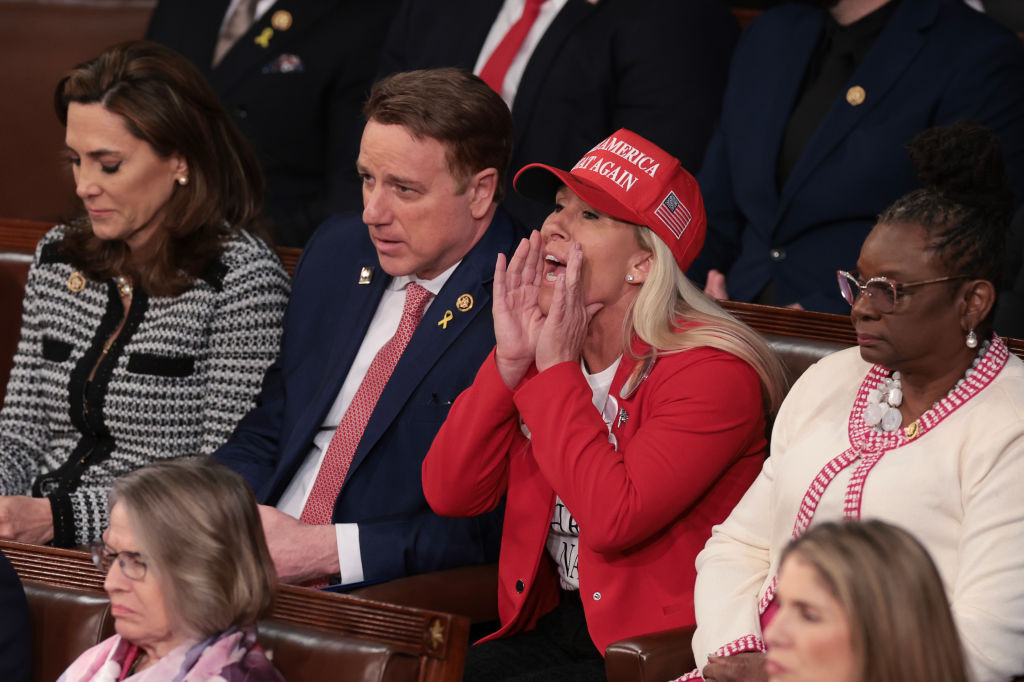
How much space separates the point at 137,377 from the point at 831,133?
1.61m

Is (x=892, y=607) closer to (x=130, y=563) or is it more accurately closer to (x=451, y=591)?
(x=130, y=563)

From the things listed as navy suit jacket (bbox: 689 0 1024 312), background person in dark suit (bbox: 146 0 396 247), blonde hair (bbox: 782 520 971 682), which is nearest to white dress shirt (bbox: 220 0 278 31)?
background person in dark suit (bbox: 146 0 396 247)

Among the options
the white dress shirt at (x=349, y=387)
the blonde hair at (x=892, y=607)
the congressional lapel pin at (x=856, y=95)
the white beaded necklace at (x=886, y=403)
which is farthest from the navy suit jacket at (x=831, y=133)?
the blonde hair at (x=892, y=607)

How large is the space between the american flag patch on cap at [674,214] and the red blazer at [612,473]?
23cm

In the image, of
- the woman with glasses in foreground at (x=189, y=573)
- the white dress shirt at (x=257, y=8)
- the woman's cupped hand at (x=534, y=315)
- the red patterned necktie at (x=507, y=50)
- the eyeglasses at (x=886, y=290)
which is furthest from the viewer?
the white dress shirt at (x=257, y=8)

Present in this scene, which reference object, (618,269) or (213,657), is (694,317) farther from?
(213,657)

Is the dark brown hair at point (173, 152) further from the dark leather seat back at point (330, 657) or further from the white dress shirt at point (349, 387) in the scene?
the dark leather seat back at point (330, 657)

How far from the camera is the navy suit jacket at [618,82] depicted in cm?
329

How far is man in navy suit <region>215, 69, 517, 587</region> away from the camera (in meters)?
2.41

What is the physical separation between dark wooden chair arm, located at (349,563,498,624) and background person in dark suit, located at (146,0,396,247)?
5.48 feet

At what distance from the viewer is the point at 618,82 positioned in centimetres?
333

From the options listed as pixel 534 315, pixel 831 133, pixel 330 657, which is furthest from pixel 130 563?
pixel 831 133

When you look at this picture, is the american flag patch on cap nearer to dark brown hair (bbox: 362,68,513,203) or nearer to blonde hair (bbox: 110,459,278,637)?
dark brown hair (bbox: 362,68,513,203)

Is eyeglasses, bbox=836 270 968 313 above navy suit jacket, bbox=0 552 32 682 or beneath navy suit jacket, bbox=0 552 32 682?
above
